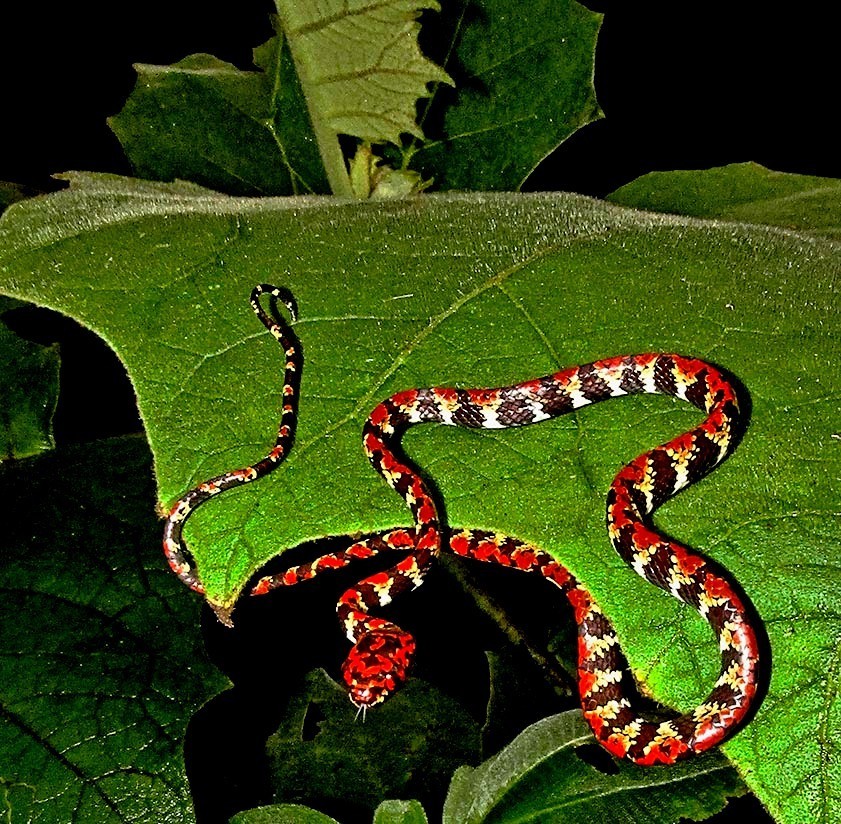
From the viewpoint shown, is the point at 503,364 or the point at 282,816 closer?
the point at 503,364

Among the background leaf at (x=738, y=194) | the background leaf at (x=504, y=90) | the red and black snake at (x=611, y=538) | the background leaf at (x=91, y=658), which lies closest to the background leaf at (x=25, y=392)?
the background leaf at (x=91, y=658)

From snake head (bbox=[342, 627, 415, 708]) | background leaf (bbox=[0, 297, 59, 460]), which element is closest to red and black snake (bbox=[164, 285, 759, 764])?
snake head (bbox=[342, 627, 415, 708])

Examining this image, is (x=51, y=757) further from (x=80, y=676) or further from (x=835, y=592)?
(x=835, y=592)

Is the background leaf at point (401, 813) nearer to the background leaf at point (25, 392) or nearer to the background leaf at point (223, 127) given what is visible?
the background leaf at point (25, 392)

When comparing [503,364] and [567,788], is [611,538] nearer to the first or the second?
[503,364]

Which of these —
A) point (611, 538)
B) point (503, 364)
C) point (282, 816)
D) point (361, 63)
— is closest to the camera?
point (611, 538)

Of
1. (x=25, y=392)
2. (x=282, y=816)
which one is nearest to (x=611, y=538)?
(x=282, y=816)

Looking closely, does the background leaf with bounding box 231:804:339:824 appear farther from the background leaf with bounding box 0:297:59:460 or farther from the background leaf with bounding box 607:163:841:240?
the background leaf with bounding box 607:163:841:240
